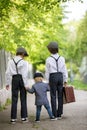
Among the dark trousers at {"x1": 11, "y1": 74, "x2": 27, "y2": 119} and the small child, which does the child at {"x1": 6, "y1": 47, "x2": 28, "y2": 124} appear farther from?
the small child

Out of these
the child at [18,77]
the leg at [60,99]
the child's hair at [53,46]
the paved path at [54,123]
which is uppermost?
A: the child's hair at [53,46]

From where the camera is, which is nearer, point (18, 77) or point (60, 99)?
point (18, 77)

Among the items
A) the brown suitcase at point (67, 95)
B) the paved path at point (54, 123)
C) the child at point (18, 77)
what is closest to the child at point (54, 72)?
the brown suitcase at point (67, 95)

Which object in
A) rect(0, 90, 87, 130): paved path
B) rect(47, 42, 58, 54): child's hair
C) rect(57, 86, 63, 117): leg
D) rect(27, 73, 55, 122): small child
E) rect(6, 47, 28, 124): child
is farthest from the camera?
rect(57, 86, 63, 117): leg

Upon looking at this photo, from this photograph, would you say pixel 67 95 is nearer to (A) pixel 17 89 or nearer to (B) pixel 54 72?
(B) pixel 54 72

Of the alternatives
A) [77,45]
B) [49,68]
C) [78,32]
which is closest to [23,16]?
[49,68]

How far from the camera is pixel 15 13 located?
21.6 m

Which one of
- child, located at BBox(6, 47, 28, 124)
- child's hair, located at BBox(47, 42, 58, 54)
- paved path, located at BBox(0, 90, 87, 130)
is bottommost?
paved path, located at BBox(0, 90, 87, 130)

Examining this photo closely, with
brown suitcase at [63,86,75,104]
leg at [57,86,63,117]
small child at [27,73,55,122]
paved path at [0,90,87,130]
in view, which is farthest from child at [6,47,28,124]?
brown suitcase at [63,86,75,104]

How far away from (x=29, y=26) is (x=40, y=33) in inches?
116

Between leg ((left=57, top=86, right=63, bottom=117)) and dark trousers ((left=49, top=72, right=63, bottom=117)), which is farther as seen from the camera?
leg ((left=57, top=86, right=63, bottom=117))

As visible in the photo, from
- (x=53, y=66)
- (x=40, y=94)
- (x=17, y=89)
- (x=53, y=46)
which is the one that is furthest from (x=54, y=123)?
(x=53, y=46)

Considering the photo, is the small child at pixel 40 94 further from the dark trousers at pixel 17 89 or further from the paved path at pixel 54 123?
the paved path at pixel 54 123

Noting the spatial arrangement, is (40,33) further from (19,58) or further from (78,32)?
(78,32)
